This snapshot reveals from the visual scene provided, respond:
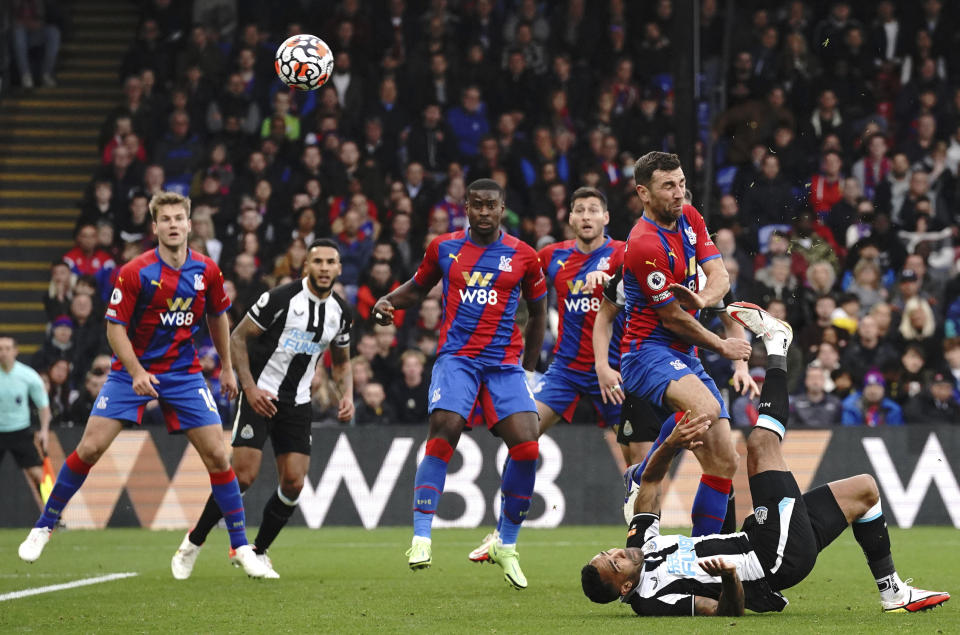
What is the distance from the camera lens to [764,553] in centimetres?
719

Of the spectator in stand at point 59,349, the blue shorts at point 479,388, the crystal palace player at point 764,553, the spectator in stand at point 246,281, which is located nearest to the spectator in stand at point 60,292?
the spectator in stand at point 59,349

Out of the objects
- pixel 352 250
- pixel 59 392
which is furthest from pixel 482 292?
pixel 59 392

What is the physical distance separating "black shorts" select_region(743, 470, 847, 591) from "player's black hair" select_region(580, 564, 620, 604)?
0.75 meters

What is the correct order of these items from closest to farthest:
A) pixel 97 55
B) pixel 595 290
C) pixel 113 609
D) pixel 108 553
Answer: pixel 113 609, pixel 595 290, pixel 108 553, pixel 97 55

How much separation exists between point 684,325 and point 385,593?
2.58m

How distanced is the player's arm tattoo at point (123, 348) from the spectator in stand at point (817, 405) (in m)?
8.24

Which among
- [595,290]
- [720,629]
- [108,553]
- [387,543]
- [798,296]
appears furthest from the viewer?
[798,296]

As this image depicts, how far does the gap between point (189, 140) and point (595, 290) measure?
10.9 m

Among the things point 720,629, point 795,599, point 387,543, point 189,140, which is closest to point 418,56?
point 189,140

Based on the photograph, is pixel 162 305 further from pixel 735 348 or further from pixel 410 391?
pixel 410 391

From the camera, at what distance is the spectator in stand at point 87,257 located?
18297mm

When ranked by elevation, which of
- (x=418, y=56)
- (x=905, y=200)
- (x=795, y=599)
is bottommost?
(x=795, y=599)

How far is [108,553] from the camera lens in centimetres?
1275

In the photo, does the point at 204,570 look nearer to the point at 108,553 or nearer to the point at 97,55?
the point at 108,553
